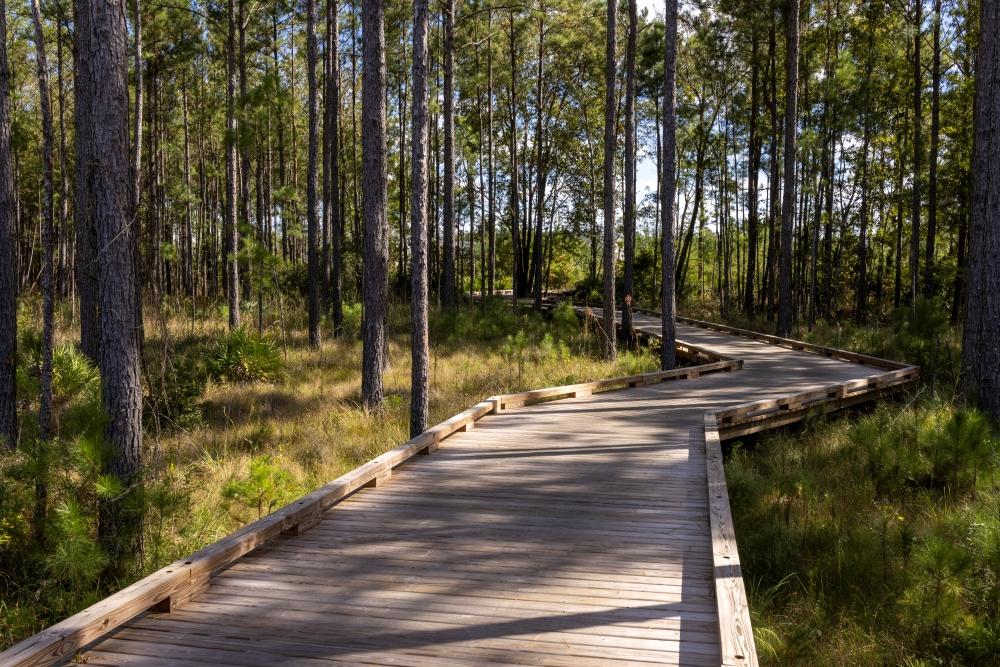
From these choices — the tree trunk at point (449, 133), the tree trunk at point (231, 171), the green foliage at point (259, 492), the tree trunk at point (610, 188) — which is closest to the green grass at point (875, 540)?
the green foliage at point (259, 492)

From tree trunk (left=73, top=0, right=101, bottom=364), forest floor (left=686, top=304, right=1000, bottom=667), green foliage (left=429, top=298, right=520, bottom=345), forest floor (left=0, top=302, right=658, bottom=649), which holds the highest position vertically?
tree trunk (left=73, top=0, right=101, bottom=364)

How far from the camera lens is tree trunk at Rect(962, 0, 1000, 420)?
897cm

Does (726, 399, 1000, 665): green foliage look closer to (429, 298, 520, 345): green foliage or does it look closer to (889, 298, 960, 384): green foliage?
(889, 298, 960, 384): green foliage

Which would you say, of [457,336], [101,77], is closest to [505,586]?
[101,77]

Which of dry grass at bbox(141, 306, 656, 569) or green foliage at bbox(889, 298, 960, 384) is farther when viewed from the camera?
green foliage at bbox(889, 298, 960, 384)

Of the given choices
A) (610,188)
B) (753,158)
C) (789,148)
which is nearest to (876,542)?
(610,188)

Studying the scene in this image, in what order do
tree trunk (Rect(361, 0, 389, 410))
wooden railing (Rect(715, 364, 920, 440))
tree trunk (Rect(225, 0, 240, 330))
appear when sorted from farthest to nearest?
tree trunk (Rect(225, 0, 240, 330)) → tree trunk (Rect(361, 0, 389, 410)) → wooden railing (Rect(715, 364, 920, 440))

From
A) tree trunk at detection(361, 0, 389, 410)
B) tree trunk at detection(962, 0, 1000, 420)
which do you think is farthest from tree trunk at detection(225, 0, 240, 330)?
tree trunk at detection(962, 0, 1000, 420)

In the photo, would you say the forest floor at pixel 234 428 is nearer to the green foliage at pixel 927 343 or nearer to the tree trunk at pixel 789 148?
the tree trunk at pixel 789 148

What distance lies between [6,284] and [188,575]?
22.9 ft

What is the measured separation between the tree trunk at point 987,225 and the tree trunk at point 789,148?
25.0 ft

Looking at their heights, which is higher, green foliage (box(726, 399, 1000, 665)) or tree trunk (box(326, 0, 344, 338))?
tree trunk (box(326, 0, 344, 338))

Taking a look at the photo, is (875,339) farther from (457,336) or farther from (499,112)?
(499,112)

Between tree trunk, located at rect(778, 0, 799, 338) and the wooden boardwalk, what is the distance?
488 inches
